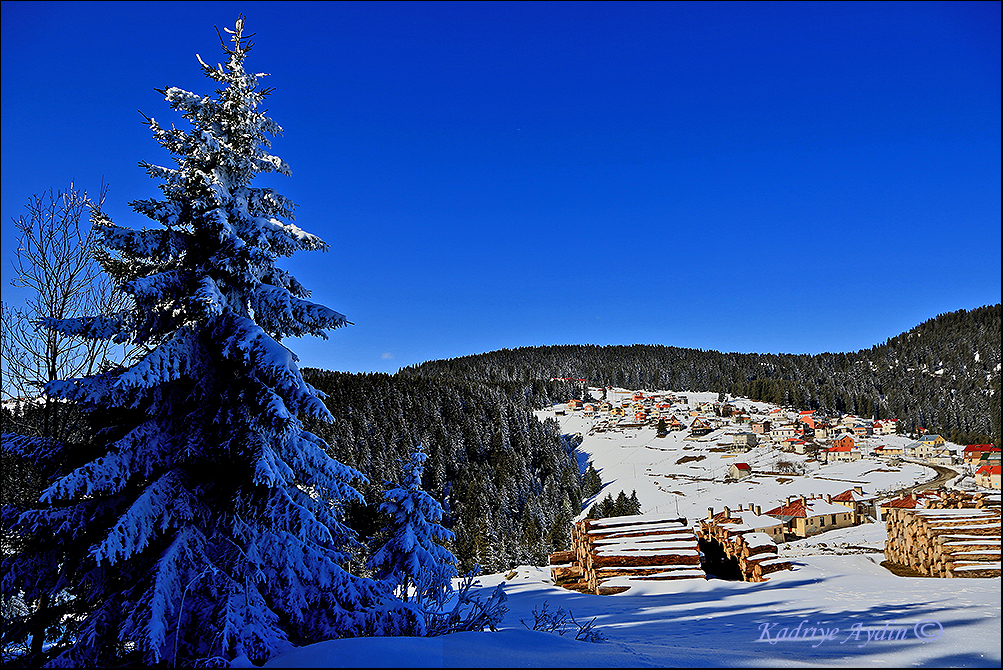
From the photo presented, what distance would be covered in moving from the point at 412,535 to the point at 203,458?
10520mm

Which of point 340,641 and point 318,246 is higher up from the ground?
point 318,246

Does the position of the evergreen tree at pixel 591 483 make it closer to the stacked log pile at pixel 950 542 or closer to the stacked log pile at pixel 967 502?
the stacked log pile at pixel 967 502

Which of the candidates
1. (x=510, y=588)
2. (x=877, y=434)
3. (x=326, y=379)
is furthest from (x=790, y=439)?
(x=326, y=379)

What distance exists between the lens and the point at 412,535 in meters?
16.0

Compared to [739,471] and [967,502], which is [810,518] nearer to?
[967,502]

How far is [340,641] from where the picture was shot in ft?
14.0

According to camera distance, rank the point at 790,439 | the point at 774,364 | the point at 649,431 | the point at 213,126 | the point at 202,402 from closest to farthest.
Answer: the point at 202,402
the point at 213,126
the point at 790,439
the point at 649,431
the point at 774,364

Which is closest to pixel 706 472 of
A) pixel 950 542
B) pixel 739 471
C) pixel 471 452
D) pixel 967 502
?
pixel 739 471

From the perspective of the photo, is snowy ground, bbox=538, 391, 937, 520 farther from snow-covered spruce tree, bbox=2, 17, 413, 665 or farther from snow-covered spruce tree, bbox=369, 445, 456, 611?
snow-covered spruce tree, bbox=2, 17, 413, 665

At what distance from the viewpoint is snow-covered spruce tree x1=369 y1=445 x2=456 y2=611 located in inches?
615

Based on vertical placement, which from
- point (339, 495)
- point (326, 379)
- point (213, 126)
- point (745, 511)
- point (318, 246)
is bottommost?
point (745, 511)

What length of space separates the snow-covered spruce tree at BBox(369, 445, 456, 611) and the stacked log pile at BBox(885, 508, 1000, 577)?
1607 centimetres

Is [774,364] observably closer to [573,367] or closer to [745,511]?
[573,367]

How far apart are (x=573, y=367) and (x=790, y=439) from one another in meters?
117
